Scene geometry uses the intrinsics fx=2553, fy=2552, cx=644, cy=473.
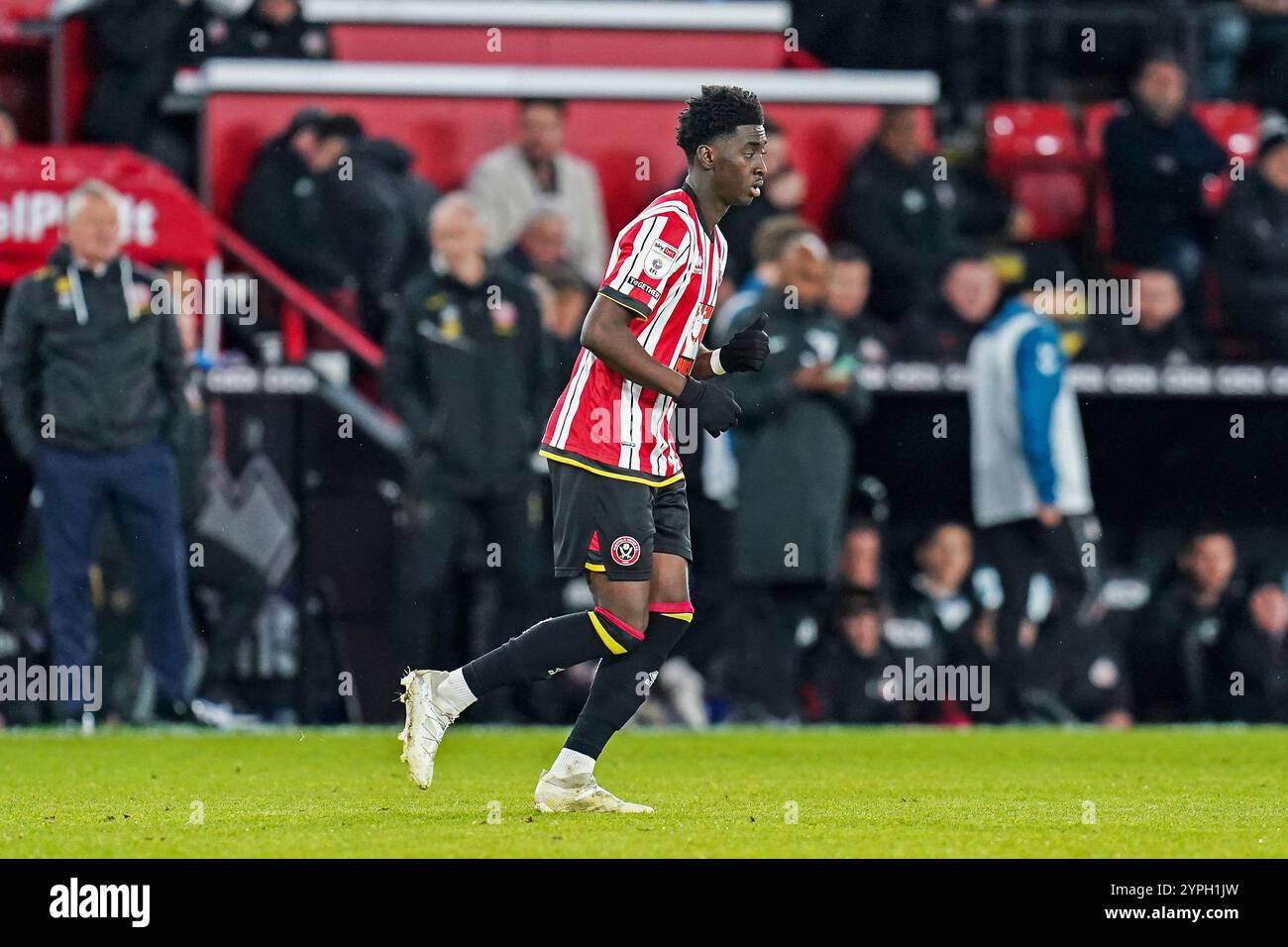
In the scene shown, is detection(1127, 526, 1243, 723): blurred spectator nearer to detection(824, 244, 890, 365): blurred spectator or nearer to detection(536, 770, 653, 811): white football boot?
detection(824, 244, 890, 365): blurred spectator

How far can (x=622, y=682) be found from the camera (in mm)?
7102

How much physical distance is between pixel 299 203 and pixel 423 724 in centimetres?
632

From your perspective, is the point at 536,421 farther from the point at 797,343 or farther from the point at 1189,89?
the point at 1189,89

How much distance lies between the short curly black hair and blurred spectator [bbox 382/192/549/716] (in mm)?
4562

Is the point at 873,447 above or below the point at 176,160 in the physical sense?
below

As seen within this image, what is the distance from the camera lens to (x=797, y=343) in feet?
39.5

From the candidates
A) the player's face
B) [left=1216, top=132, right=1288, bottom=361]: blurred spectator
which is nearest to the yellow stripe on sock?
the player's face

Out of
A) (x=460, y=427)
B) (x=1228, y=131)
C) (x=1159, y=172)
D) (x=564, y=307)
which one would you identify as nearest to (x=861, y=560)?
(x=564, y=307)

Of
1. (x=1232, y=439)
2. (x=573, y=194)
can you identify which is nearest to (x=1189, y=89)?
(x=1232, y=439)

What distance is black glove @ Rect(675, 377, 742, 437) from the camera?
Answer: 684cm

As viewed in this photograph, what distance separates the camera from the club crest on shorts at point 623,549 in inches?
274
